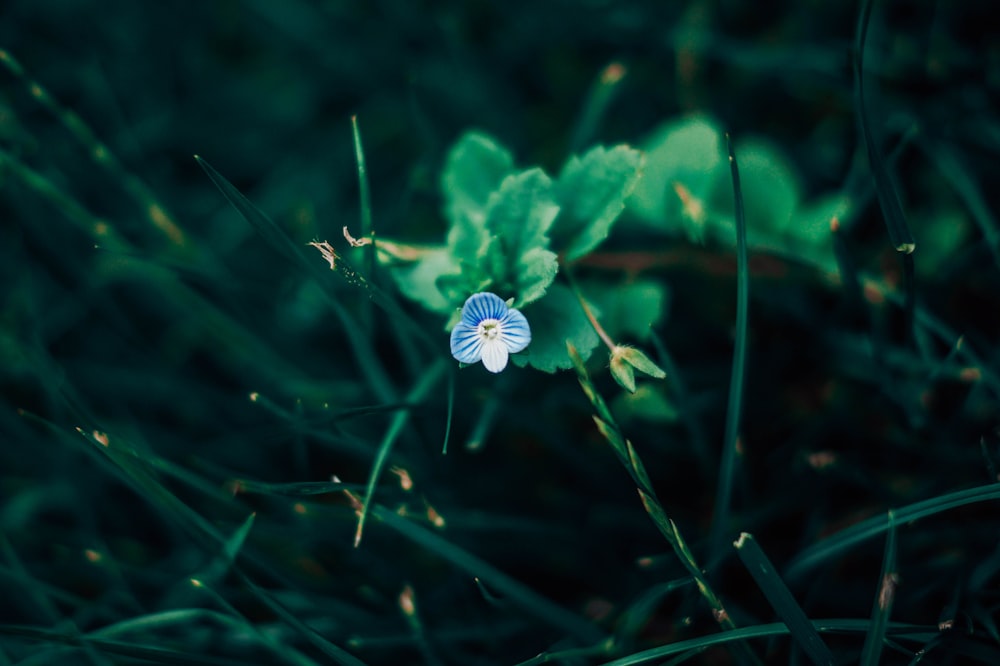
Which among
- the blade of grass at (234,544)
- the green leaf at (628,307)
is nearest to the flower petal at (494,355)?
the green leaf at (628,307)

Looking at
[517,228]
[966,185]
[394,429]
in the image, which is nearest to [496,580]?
[394,429]

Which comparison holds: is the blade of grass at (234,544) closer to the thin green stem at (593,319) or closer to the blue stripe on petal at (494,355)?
the blue stripe on petal at (494,355)

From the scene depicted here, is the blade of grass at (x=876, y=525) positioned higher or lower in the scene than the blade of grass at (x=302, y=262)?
lower

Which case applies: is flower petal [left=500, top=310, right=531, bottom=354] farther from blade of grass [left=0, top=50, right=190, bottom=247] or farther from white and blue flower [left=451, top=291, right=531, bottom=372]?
blade of grass [left=0, top=50, right=190, bottom=247]

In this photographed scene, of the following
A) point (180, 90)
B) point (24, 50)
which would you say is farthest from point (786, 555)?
point (24, 50)

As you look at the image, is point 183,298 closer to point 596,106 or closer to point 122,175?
point 122,175
